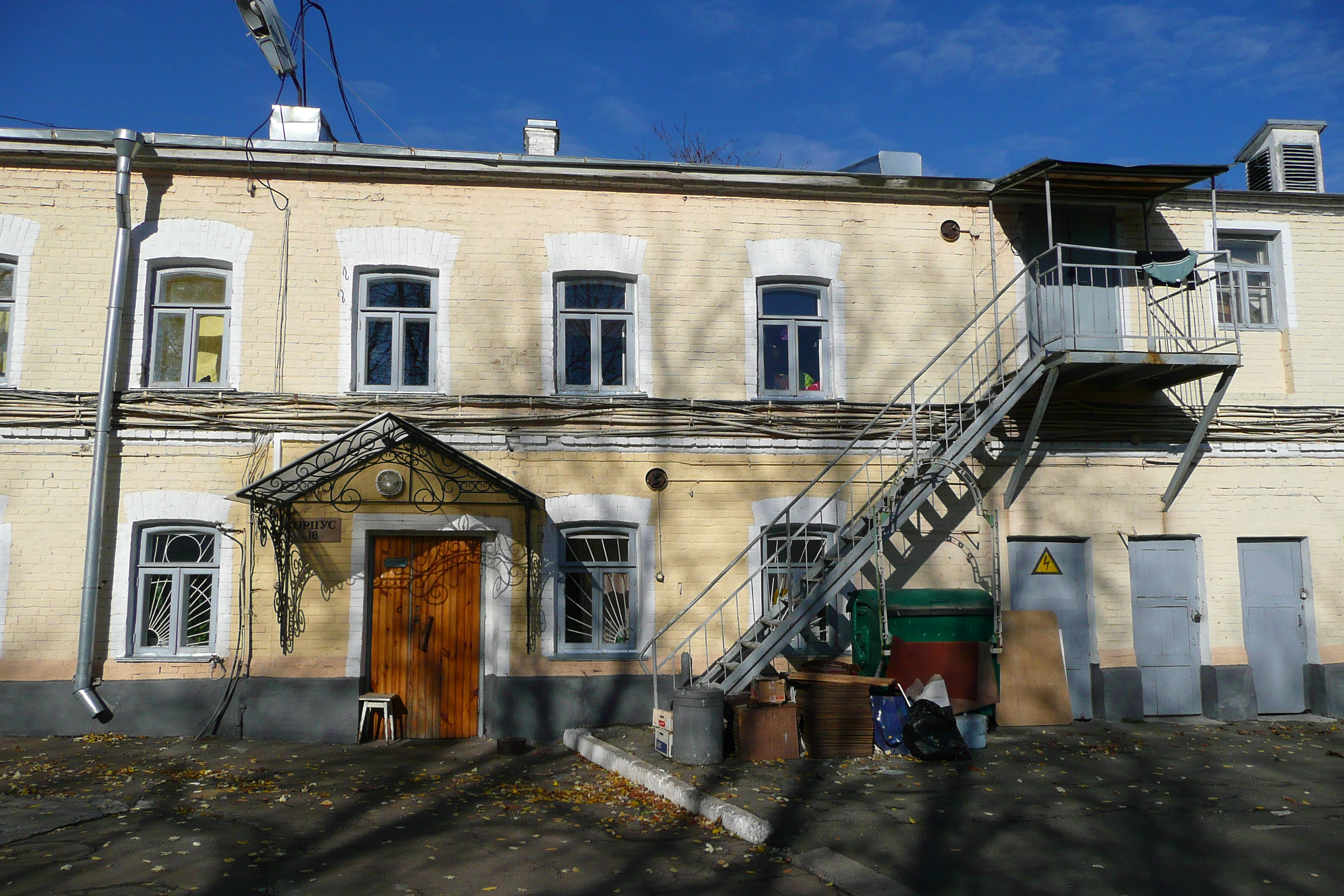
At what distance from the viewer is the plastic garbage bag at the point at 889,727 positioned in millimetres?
8922

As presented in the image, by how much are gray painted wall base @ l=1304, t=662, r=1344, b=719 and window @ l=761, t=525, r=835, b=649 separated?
19.2 ft

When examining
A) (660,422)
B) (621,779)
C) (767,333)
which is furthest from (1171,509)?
(621,779)

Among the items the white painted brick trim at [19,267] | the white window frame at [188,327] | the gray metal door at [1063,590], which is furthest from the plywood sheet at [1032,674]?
the white painted brick trim at [19,267]

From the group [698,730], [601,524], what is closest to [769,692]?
[698,730]

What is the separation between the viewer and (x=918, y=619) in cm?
978

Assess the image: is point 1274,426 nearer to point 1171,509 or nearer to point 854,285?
point 1171,509

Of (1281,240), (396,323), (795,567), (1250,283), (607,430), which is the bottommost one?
(795,567)

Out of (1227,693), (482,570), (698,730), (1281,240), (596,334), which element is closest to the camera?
(698,730)

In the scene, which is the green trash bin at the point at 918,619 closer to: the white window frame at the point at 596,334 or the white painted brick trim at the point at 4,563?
the white window frame at the point at 596,334

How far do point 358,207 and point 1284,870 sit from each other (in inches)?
400

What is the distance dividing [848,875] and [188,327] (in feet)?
29.1

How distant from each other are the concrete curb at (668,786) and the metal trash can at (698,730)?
38 cm

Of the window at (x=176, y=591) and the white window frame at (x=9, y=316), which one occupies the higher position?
the white window frame at (x=9, y=316)

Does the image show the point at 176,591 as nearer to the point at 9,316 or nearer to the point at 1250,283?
the point at 9,316
